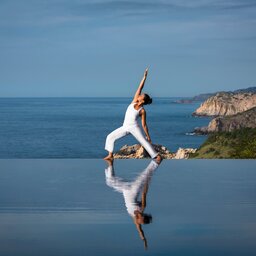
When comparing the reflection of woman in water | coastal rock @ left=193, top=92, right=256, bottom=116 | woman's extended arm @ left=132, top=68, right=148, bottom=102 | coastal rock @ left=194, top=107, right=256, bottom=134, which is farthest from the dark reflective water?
coastal rock @ left=193, top=92, right=256, bottom=116

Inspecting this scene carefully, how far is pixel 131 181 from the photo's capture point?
6551 mm

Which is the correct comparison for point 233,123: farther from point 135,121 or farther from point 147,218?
point 147,218

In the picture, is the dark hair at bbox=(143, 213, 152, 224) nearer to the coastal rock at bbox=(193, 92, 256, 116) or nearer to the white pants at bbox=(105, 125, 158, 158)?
Answer: the white pants at bbox=(105, 125, 158, 158)

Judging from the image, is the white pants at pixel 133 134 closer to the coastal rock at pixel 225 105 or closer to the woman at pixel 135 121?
the woman at pixel 135 121

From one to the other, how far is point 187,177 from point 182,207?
2223mm

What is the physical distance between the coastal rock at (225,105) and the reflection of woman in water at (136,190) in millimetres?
154860

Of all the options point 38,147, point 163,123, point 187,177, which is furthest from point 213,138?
point 187,177

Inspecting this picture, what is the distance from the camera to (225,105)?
170 m

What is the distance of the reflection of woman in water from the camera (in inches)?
172

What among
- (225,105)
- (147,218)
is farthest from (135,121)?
(225,105)

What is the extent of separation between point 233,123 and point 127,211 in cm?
11309

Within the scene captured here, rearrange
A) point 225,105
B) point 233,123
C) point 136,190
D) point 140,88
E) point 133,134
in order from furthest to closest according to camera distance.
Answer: point 225,105 < point 233,123 < point 133,134 < point 140,88 < point 136,190

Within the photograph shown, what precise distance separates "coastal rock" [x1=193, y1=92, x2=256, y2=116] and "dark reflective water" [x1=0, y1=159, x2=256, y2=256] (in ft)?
509

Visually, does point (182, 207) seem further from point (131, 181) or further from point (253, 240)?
point (131, 181)
